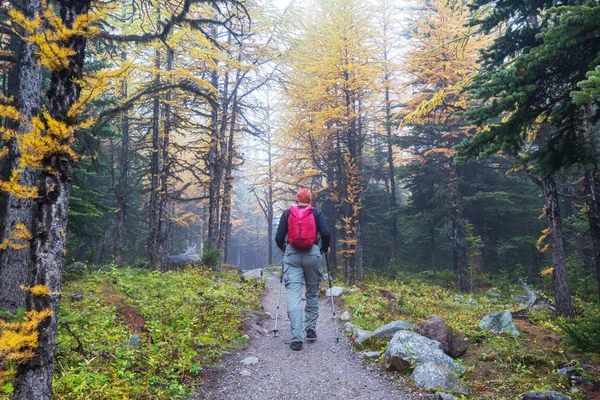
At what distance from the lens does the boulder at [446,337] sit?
5594 mm

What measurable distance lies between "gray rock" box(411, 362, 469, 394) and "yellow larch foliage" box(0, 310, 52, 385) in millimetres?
4245

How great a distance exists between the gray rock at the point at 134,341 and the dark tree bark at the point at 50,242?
2463 millimetres

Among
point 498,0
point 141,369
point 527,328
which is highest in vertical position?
point 498,0

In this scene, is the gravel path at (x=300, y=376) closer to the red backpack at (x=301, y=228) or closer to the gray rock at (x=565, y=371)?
the red backpack at (x=301, y=228)

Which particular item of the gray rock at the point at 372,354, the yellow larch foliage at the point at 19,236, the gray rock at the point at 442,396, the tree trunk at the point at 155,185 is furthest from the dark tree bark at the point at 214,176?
the gray rock at the point at 442,396

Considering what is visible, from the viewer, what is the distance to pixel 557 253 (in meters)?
8.69

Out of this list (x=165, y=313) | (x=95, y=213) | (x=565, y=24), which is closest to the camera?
(x=565, y=24)

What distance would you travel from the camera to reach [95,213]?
9.80 metres

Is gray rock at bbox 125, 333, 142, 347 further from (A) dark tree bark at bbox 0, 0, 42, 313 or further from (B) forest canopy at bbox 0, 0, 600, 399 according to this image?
(A) dark tree bark at bbox 0, 0, 42, 313

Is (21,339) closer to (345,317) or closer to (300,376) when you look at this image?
(300,376)

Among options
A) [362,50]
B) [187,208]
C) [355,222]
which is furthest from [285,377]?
[187,208]

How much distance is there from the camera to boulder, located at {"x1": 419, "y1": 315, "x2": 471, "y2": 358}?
5.59m

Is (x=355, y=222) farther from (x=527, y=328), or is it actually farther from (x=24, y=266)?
(x=24, y=266)

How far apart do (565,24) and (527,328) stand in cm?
672
